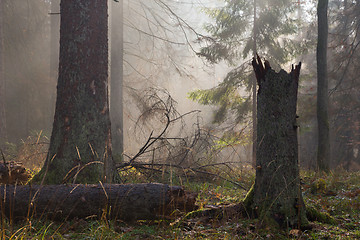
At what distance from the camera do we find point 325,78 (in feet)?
31.8

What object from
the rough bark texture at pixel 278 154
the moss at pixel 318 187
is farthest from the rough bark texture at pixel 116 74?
the rough bark texture at pixel 278 154

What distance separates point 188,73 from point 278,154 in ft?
47.8

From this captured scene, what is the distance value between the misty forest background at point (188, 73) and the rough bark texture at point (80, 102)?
3017mm

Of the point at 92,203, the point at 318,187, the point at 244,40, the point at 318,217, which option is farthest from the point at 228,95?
the point at 92,203

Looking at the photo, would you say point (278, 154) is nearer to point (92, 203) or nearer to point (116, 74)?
point (92, 203)

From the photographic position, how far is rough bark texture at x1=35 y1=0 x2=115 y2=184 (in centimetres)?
520

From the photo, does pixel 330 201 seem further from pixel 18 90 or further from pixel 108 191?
pixel 18 90

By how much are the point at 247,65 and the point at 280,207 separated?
940 centimetres

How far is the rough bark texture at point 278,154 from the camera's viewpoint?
374 cm

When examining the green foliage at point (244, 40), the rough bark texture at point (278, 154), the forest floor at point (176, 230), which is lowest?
the forest floor at point (176, 230)

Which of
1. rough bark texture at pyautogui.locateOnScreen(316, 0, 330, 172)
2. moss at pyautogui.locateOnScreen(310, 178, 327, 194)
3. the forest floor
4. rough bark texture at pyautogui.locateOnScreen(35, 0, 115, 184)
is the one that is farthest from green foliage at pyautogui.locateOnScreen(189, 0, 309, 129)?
the forest floor

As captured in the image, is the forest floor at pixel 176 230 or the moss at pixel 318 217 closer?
the forest floor at pixel 176 230

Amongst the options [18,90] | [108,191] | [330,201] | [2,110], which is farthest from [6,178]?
[18,90]

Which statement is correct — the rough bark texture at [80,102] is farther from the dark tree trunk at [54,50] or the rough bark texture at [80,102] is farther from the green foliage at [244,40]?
the dark tree trunk at [54,50]
